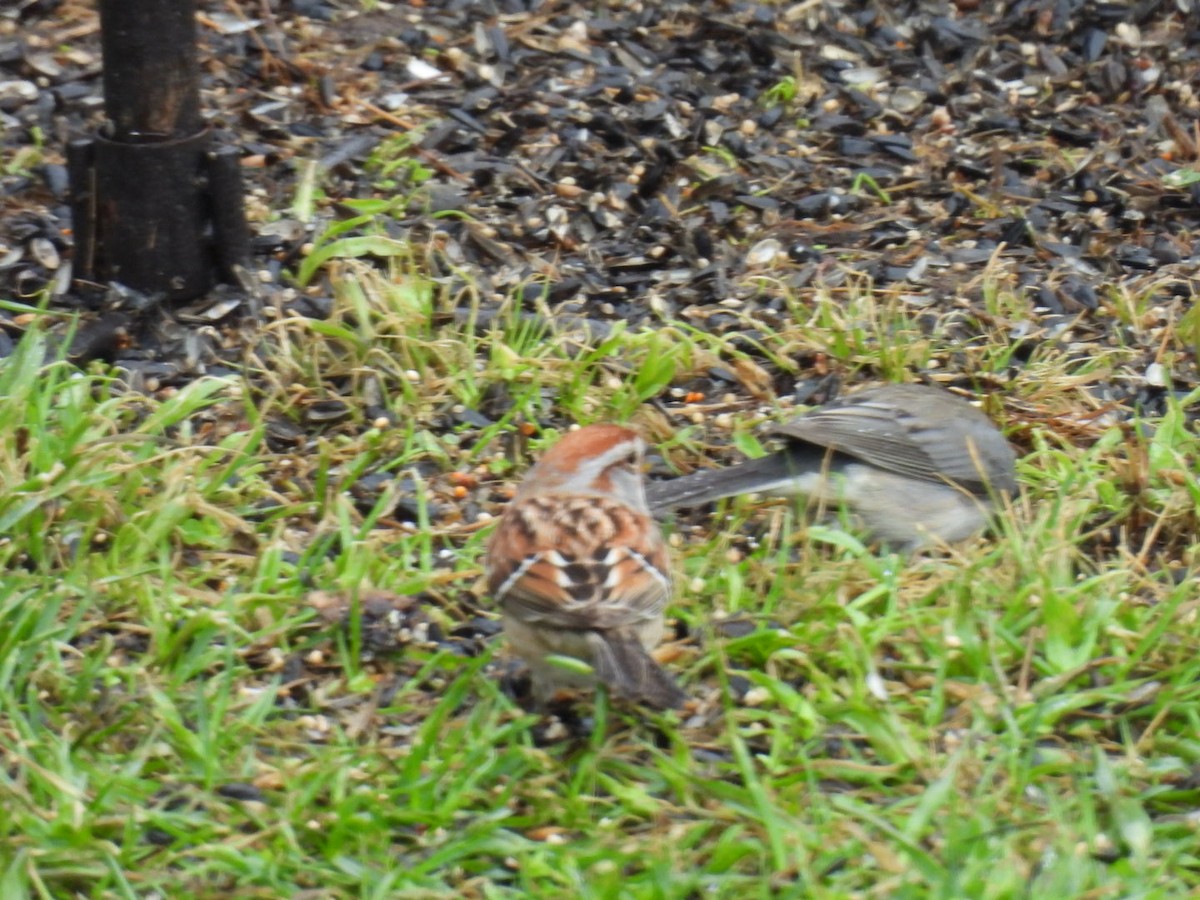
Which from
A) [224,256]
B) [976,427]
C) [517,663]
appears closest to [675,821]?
[517,663]

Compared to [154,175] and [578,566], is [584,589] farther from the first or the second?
[154,175]

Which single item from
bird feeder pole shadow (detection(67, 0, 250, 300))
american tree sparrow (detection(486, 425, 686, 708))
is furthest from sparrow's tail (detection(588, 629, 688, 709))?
bird feeder pole shadow (detection(67, 0, 250, 300))

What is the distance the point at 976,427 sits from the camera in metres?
4.57

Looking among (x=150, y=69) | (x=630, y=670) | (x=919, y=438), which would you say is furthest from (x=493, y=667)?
(x=150, y=69)

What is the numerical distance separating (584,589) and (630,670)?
20cm

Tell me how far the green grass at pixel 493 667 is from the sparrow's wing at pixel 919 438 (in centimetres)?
18

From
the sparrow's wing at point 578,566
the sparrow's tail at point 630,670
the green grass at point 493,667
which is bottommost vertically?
the green grass at point 493,667

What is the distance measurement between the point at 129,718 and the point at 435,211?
250 centimetres

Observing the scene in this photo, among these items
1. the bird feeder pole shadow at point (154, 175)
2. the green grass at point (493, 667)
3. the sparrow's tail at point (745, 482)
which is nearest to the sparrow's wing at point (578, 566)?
the green grass at point (493, 667)

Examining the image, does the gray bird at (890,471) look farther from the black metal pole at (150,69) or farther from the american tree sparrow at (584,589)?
the black metal pole at (150,69)

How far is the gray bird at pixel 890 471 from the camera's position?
432cm

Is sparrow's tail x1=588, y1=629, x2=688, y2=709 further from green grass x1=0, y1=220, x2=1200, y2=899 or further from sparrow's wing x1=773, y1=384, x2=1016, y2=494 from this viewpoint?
sparrow's wing x1=773, y1=384, x2=1016, y2=494

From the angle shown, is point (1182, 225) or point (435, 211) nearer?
point (435, 211)

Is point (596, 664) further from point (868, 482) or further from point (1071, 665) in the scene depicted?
point (868, 482)
